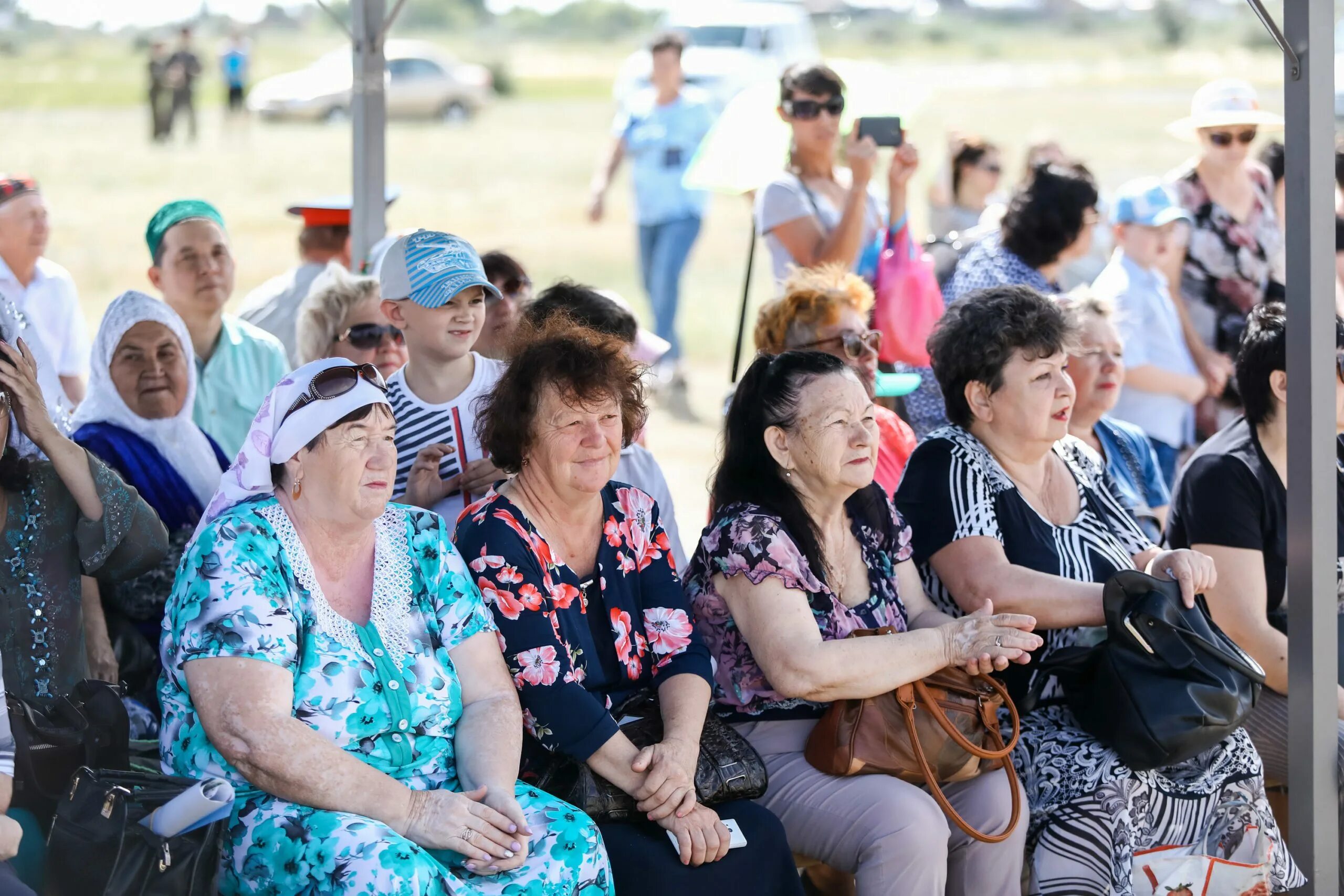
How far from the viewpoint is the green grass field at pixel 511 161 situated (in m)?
13.6

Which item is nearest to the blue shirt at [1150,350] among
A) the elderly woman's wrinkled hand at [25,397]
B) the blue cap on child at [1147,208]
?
the blue cap on child at [1147,208]

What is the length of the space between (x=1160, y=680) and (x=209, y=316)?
2.86 metres

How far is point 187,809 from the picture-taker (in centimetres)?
221

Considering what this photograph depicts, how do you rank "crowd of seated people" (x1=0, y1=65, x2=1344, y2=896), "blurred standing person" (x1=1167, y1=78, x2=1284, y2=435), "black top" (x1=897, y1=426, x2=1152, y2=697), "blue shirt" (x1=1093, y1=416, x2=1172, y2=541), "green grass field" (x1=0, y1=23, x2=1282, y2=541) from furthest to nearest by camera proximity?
"green grass field" (x1=0, y1=23, x2=1282, y2=541), "blurred standing person" (x1=1167, y1=78, x2=1284, y2=435), "blue shirt" (x1=1093, y1=416, x2=1172, y2=541), "black top" (x1=897, y1=426, x2=1152, y2=697), "crowd of seated people" (x1=0, y1=65, x2=1344, y2=896)

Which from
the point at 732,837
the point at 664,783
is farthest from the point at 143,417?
the point at 732,837

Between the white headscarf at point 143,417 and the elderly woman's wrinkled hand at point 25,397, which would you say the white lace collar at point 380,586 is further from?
the white headscarf at point 143,417

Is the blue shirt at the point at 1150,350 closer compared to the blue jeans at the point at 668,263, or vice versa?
the blue shirt at the point at 1150,350

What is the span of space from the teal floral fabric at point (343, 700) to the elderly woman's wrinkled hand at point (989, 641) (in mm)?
824

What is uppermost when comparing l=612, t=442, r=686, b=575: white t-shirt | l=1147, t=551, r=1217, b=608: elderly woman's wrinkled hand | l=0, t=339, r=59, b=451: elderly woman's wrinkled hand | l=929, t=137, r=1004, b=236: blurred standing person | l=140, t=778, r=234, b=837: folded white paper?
l=929, t=137, r=1004, b=236: blurred standing person

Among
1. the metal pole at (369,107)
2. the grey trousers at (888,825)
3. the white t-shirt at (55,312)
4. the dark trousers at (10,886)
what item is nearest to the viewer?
the dark trousers at (10,886)

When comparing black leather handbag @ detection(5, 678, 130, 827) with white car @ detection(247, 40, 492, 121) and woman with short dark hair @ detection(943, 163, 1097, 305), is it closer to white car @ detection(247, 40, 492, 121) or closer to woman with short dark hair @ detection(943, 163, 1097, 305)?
woman with short dark hair @ detection(943, 163, 1097, 305)

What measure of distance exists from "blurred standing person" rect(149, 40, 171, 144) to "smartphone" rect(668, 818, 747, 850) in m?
19.3

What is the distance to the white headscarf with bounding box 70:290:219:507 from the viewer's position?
3459mm

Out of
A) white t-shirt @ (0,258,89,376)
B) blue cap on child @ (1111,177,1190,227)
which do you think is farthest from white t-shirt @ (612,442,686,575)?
blue cap on child @ (1111,177,1190,227)
